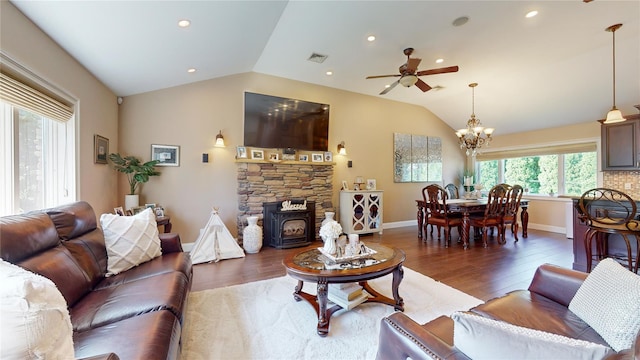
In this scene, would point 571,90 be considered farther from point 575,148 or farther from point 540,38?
point 540,38

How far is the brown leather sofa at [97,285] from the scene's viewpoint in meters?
1.23

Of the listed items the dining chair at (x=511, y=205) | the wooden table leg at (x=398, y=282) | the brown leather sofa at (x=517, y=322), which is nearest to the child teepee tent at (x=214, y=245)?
the wooden table leg at (x=398, y=282)

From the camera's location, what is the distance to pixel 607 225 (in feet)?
9.66

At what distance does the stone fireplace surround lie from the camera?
4.50m

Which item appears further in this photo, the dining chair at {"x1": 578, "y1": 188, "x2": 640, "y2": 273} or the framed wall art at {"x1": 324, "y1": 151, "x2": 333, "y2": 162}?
the framed wall art at {"x1": 324, "y1": 151, "x2": 333, "y2": 162}

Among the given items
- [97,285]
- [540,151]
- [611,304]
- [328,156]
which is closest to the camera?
[611,304]

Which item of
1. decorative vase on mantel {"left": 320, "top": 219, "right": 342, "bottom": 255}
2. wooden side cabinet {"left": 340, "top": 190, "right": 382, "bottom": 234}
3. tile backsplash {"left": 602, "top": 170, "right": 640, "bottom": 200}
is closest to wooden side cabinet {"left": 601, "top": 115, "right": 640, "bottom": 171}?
tile backsplash {"left": 602, "top": 170, "right": 640, "bottom": 200}

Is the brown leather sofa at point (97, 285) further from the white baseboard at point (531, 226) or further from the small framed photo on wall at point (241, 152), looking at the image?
the white baseboard at point (531, 226)

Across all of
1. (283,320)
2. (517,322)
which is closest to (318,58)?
(283,320)

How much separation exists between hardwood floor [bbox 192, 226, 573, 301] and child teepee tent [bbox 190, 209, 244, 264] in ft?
0.47

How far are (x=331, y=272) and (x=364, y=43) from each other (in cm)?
323

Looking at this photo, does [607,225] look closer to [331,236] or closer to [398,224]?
[331,236]

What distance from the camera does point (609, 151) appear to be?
14.7 ft

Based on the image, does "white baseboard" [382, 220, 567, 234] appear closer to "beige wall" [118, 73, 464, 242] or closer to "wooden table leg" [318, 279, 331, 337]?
"beige wall" [118, 73, 464, 242]
